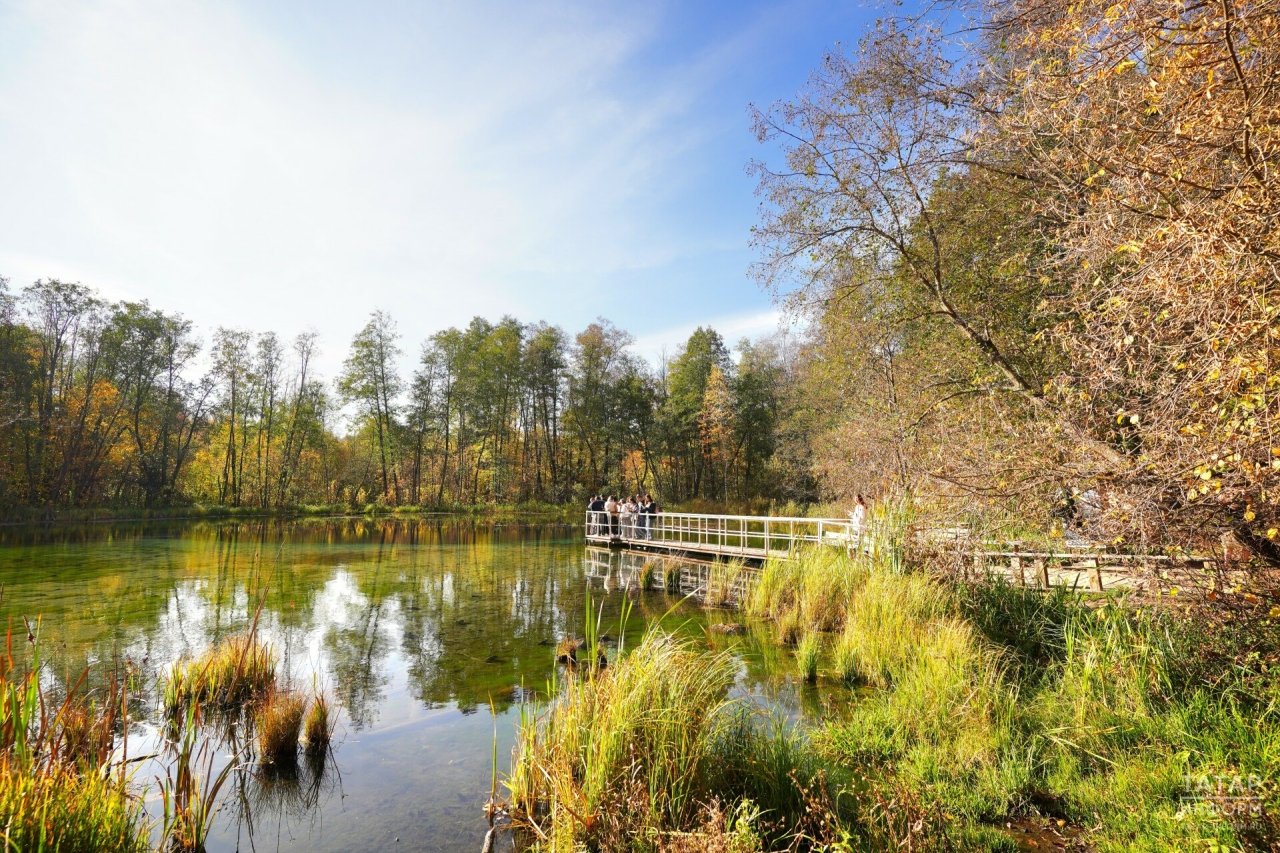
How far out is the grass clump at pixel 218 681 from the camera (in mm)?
6039

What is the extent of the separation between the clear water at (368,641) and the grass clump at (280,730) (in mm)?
256

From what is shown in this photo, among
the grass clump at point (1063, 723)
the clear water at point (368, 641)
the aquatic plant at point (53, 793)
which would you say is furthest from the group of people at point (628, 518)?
the aquatic plant at point (53, 793)

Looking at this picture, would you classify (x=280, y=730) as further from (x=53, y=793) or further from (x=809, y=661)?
(x=809, y=661)

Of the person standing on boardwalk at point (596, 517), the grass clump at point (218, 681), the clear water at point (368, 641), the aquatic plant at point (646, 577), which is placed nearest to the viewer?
the clear water at point (368, 641)

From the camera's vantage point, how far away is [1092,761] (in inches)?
159

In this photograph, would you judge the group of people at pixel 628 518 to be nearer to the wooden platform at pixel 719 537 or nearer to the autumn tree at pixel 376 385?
the wooden platform at pixel 719 537

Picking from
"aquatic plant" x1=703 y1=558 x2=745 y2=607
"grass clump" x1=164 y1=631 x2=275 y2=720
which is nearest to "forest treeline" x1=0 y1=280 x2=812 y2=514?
"aquatic plant" x1=703 y1=558 x2=745 y2=607

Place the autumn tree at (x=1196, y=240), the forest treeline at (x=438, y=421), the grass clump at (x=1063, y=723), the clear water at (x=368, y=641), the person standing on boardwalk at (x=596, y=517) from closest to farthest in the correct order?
the autumn tree at (x=1196, y=240)
the grass clump at (x=1063, y=723)
the clear water at (x=368, y=641)
the person standing on boardwalk at (x=596, y=517)
the forest treeline at (x=438, y=421)

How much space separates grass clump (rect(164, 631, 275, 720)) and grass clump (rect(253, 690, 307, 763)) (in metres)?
0.60

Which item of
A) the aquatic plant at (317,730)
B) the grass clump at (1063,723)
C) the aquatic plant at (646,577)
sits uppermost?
the grass clump at (1063,723)

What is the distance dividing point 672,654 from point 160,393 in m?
47.8

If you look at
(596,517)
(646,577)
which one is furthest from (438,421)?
(646,577)

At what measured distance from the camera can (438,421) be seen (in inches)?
1789

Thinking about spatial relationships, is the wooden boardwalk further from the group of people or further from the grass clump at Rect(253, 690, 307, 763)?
the grass clump at Rect(253, 690, 307, 763)
